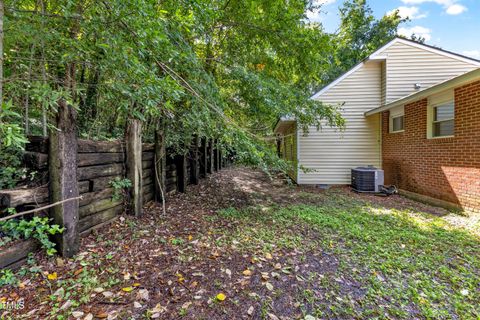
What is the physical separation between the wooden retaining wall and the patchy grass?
1.86 metres

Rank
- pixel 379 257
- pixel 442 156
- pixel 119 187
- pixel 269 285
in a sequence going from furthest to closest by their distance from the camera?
pixel 442 156
pixel 119 187
pixel 379 257
pixel 269 285

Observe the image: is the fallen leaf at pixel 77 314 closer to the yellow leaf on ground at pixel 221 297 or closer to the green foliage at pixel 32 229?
the green foliage at pixel 32 229

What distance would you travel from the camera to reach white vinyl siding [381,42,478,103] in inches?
317

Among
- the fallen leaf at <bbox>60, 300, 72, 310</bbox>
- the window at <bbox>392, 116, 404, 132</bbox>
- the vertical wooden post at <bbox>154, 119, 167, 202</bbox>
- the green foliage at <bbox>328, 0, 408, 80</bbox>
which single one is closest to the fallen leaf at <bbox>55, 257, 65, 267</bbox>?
the fallen leaf at <bbox>60, 300, 72, 310</bbox>

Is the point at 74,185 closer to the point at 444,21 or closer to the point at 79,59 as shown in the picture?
the point at 79,59

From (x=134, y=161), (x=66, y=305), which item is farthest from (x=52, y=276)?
(x=134, y=161)

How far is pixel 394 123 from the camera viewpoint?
7996mm

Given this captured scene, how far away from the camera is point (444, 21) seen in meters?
10.6

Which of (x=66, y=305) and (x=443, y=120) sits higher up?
(x=443, y=120)

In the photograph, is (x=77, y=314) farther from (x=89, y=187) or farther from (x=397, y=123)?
(x=397, y=123)

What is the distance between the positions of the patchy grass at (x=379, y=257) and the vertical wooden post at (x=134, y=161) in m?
1.65

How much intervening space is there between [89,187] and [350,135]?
845cm

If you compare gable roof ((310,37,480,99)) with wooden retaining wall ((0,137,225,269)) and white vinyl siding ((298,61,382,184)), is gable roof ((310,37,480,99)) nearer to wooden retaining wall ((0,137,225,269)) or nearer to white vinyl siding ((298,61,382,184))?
white vinyl siding ((298,61,382,184))

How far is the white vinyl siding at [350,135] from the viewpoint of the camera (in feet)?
28.2
